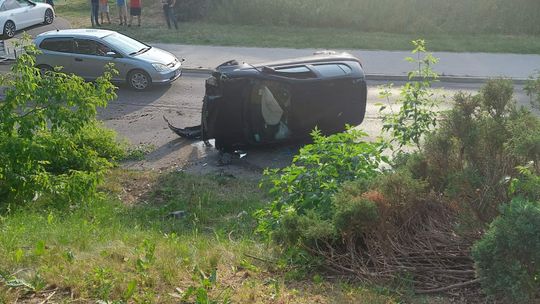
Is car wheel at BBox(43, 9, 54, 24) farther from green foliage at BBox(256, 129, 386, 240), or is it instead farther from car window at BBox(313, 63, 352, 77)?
green foliage at BBox(256, 129, 386, 240)

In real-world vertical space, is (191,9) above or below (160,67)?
above

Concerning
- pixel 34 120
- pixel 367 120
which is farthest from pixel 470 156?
pixel 367 120

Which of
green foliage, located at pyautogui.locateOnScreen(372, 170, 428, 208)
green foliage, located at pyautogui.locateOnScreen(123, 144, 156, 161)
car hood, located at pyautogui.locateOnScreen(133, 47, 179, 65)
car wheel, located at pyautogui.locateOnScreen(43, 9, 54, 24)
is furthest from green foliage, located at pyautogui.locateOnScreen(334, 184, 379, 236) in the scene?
car wheel, located at pyautogui.locateOnScreen(43, 9, 54, 24)

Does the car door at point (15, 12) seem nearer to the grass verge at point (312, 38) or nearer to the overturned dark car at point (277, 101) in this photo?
the grass verge at point (312, 38)

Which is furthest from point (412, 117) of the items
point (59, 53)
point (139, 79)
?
point (59, 53)

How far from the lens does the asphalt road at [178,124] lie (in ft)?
43.9

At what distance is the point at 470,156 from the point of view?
6348mm

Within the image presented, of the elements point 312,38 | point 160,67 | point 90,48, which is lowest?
point 160,67

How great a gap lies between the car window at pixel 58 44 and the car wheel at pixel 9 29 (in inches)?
318

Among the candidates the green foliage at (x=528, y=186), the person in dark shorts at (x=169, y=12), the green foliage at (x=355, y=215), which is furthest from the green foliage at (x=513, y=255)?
the person in dark shorts at (x=169, y=12)

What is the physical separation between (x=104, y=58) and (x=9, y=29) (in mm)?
9647

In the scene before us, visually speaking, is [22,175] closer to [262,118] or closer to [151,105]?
[262,118]

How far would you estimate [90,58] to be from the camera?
749 inches

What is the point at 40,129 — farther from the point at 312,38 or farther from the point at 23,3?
the point at 23,3
